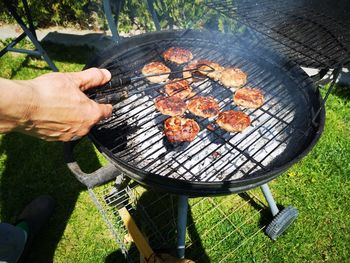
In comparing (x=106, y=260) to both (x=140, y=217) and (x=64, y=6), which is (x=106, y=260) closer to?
(x=140, y=217)

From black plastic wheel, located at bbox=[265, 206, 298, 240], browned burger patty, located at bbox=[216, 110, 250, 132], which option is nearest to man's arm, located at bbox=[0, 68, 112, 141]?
browned burger patty, located at bbox=[216, 110, 250, 132]

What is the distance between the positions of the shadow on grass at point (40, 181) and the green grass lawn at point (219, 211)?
0.01m

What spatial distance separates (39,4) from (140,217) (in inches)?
204

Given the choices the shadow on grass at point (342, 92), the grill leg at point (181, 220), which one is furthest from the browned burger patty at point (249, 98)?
the shadow on grass at point (342, 92)

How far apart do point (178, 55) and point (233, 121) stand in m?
0.97

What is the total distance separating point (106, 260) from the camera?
3.18m

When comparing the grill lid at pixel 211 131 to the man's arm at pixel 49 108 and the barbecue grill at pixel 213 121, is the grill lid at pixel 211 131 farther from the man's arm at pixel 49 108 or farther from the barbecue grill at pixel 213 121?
the man's arm at pixel 49 108

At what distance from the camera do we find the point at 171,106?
8.50ft

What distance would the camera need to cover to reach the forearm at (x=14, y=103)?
1492mm

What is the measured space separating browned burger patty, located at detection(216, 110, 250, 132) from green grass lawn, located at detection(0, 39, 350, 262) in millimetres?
1357

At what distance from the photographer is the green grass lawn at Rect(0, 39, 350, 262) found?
3.22m

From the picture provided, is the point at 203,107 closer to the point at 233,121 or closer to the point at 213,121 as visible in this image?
the point at 213,121

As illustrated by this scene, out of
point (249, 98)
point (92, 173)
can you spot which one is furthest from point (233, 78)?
point (92, 173)

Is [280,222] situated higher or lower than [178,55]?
lower
